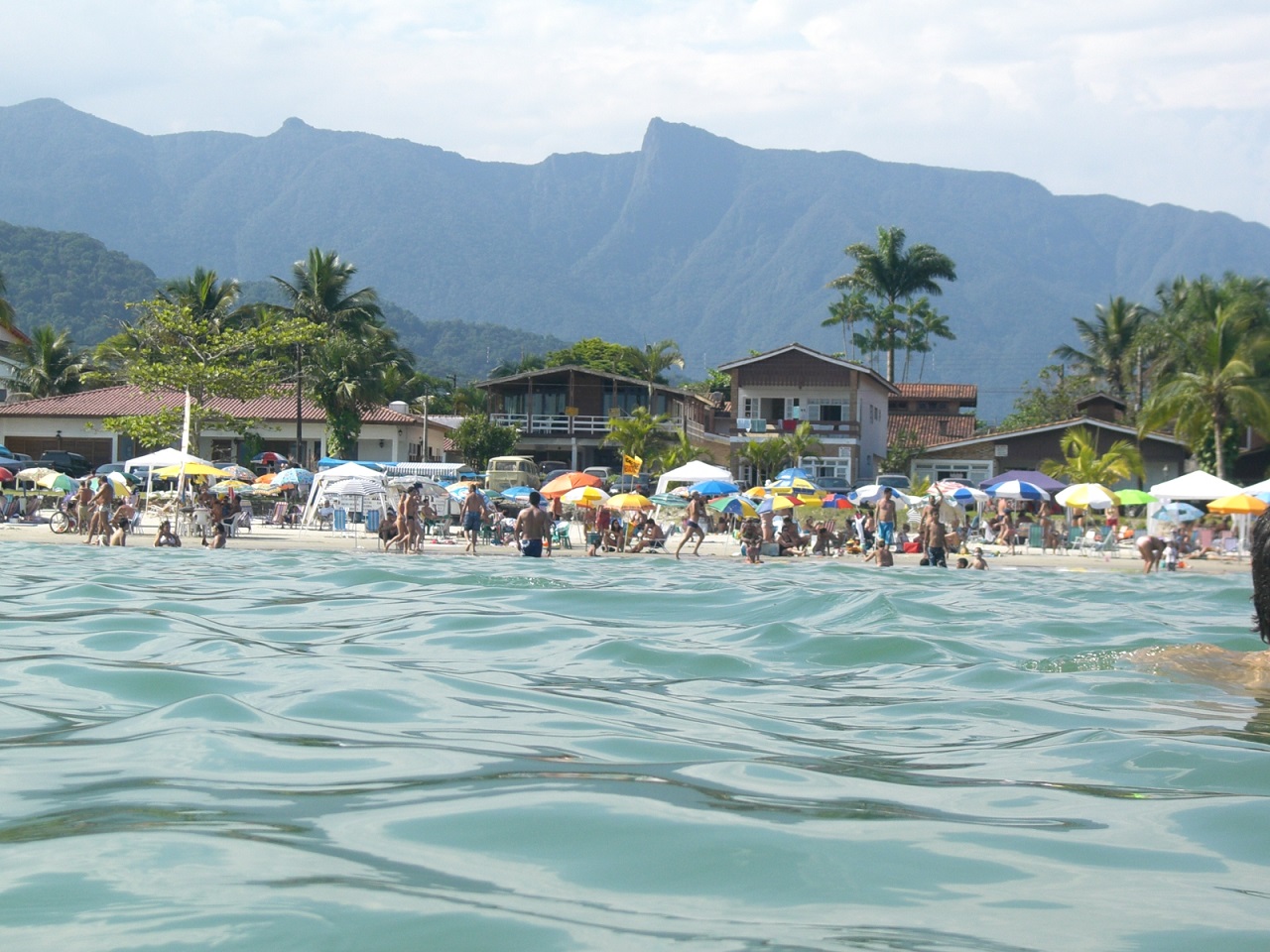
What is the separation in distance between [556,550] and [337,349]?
23058mm

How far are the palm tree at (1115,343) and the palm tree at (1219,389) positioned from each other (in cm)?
1850

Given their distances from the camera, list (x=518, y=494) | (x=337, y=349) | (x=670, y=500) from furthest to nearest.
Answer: (x=337, y=349) < (x=518, y=494) < (x=670, y=500)

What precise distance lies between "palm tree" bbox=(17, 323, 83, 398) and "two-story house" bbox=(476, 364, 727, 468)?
1933cm

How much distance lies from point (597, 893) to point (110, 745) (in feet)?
7.12

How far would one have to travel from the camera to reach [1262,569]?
5871 mm

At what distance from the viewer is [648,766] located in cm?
398

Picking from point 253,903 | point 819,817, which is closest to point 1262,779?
point 819,817

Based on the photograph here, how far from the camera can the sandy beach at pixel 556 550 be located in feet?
69.3

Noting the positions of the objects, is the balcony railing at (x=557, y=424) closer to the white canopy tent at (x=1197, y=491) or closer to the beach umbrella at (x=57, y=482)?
the beach umbrella at (x=57, y=482)

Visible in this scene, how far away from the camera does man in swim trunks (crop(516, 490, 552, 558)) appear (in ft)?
62.9

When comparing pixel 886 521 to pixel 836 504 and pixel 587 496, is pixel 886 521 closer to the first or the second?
pixel 836 504

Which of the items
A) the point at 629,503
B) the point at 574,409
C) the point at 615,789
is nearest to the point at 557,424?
the point at 574,409

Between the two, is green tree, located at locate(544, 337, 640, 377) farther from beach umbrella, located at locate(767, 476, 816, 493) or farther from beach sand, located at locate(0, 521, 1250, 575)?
beach sand, located at locate(0, 521, 1250, 575)

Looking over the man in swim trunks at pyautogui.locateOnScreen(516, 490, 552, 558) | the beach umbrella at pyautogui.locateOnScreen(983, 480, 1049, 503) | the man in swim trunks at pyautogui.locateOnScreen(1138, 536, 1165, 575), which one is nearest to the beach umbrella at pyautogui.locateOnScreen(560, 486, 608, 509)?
the man in swim trunks at pyautogui.locateOnScreen(516, 490, 552, 558)
